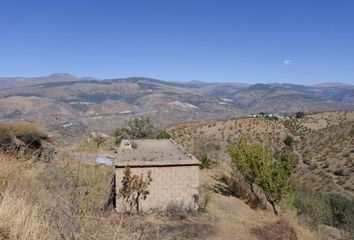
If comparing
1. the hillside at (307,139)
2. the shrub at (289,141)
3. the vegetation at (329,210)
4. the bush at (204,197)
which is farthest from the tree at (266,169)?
the shrub at (289,141)

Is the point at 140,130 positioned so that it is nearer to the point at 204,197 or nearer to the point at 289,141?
the point at 204,197

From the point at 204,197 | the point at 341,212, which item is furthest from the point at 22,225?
the point at 341,212

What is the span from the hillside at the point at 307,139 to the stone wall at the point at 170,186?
20.1 meters

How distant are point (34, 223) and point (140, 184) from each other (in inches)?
367

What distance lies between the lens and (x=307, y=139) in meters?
55.8

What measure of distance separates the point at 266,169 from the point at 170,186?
14.1 ft

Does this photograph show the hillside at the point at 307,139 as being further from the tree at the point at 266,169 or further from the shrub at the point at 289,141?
the tree at the point at 266,169

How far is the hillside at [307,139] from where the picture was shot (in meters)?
38.9

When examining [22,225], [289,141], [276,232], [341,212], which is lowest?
[289,141]

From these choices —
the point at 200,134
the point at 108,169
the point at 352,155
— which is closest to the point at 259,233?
the point at 108,169

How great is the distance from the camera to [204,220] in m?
12.9

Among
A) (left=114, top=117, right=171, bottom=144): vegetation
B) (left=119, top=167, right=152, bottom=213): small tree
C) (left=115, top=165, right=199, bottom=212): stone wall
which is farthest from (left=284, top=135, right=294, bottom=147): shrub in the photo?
(left=119, top=167, right=152, bottom=213): small tree

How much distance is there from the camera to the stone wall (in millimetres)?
13469

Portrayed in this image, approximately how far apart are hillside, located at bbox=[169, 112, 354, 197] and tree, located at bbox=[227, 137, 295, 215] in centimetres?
1629
